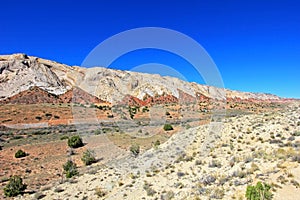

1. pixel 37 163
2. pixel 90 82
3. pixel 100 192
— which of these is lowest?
pixel 100 192

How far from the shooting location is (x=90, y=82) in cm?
10844

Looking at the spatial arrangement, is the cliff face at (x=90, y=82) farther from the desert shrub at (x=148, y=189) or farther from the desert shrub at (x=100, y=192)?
the desert shrub at (x=148, y=189)

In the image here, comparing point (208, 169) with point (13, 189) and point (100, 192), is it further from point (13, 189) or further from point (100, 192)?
point (13, 189)

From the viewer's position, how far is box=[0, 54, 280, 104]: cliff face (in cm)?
8728

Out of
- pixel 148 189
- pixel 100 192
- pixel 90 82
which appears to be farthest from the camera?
pixel 90 82

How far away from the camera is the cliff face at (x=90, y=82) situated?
87.3 metres

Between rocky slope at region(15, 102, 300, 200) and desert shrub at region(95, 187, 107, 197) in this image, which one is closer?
rocky slope at region(15, 102, 300, 200)

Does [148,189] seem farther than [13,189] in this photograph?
No

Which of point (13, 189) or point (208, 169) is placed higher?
point (208, 169)

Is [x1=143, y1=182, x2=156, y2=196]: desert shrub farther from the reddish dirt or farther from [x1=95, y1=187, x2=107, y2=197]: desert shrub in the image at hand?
the reddish dirt

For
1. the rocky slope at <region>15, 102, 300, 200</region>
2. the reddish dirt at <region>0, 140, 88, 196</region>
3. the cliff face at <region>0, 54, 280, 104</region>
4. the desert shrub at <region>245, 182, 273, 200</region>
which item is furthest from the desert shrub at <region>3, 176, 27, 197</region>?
the cliff face at <region>0, 54, 280, 104</region>

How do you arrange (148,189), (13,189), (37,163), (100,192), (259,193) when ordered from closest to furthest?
(259,193) → (148,189) → (100,192) → (13,189) → (37,163)

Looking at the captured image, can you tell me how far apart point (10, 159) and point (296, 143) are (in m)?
25.5

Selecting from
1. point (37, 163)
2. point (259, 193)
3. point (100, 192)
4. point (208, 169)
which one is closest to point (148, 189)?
point (100, 192)
